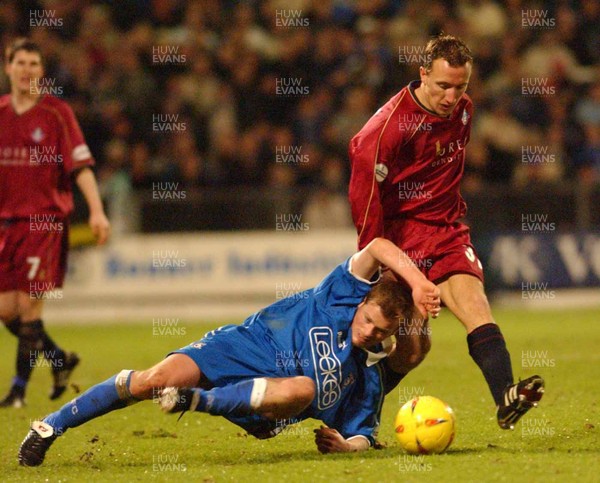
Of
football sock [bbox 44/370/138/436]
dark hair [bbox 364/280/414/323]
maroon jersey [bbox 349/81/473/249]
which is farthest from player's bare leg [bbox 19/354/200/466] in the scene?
maroon jersey [bbox 349/81/473/249]

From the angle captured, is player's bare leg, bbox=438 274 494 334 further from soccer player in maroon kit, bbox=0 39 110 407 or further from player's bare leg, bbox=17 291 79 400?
player's bare leg, bbox=17 291 79 400

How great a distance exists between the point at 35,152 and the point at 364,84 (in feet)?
25.7

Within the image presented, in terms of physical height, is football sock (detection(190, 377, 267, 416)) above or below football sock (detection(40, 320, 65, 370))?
above

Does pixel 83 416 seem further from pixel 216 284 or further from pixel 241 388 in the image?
pixel 216 284

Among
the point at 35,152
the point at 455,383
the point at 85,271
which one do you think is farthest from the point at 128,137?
the point at 455,383

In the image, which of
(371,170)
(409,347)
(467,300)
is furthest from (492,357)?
(371,170)

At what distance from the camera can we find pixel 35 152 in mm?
8039

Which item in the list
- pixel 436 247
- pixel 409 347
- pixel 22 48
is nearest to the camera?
pixel 409 347

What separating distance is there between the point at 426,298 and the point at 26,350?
382cm

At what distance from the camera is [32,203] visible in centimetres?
802

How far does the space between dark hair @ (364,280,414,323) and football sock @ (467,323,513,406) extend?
478mm

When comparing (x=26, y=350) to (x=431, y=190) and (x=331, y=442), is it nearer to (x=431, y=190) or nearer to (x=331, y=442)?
(x=331, y=442)

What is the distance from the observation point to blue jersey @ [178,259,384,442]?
18.1 ft

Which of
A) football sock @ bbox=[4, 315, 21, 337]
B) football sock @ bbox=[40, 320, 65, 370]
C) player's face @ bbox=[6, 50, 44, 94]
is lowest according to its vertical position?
football sock @ bbox=[40, 320, 65, 370]
